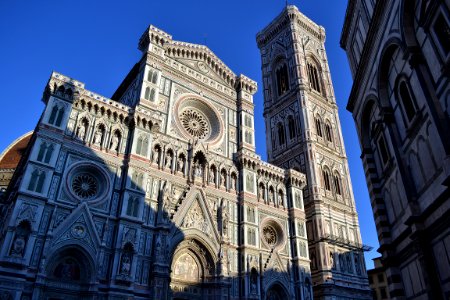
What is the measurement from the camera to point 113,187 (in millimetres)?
21266

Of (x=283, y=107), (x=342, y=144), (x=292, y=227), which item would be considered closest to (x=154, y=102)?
(x=292, y=227)

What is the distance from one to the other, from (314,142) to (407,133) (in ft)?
84.4

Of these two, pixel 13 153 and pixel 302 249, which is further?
pixel 13 153

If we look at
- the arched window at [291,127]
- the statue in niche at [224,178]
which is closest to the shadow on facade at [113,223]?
the statue in niche at [224,178]

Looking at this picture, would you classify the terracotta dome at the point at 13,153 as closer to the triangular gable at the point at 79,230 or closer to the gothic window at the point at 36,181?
the gothic window at the point at 36,181

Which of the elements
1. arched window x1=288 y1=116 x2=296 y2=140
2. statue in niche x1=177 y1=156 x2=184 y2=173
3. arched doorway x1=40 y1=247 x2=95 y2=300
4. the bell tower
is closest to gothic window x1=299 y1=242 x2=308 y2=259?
the bell tower

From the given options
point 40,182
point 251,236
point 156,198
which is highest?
point 156,198

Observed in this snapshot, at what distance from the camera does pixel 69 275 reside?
18.2 m

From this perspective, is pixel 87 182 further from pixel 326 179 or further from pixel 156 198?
pixel 326 179

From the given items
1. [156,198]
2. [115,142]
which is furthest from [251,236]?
[115,142]

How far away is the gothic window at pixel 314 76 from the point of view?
146 feet

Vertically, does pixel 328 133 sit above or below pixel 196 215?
above

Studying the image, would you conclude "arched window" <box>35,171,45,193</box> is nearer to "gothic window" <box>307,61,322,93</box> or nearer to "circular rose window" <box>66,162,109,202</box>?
"circular rose window" <box>66,162,109,202</box>

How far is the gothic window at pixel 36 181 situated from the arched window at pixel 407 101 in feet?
56.1
